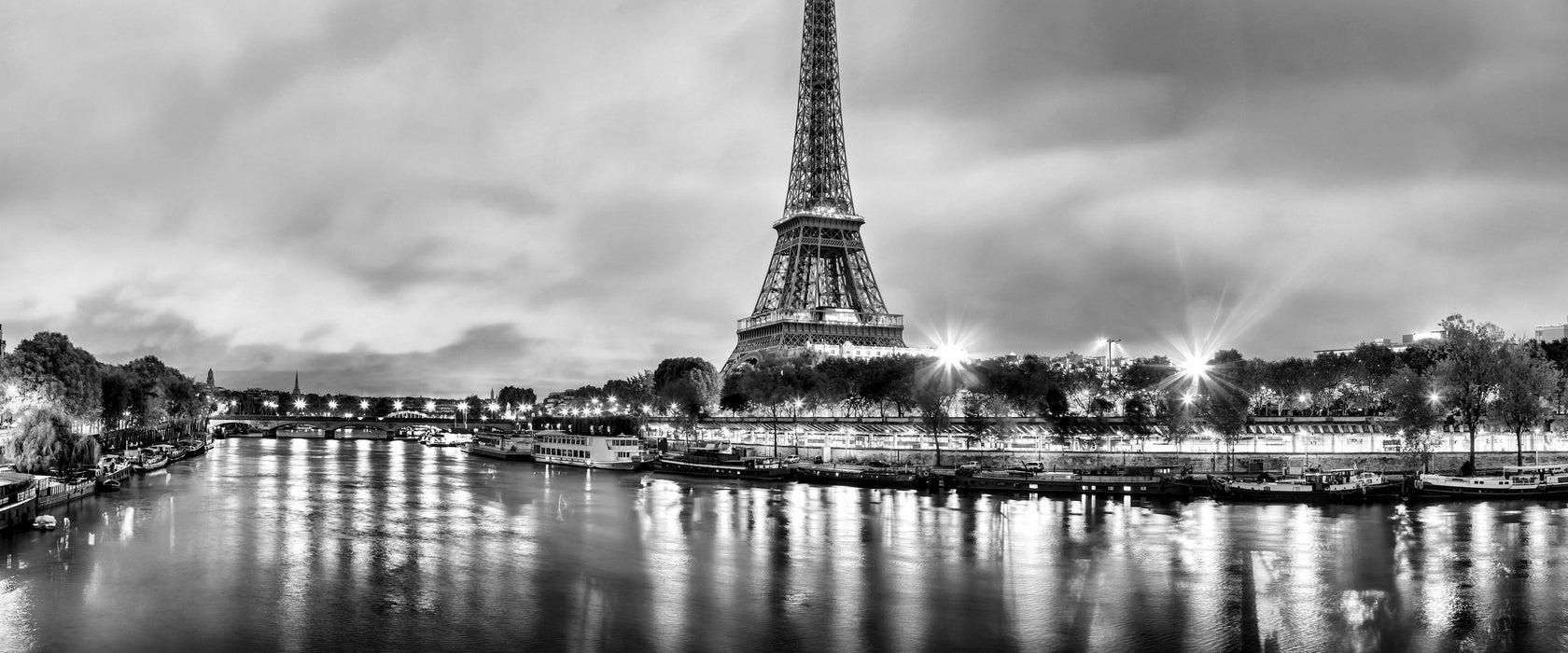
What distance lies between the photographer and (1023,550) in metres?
50.8

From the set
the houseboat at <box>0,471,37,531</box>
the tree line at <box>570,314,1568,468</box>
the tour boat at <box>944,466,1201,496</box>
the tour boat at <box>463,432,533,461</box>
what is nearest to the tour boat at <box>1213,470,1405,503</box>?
the tour boat at <box>944,466,1201,496</box>

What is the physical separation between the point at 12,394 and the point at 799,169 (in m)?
93.9

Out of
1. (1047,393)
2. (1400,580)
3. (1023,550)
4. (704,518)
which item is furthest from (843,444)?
(1400,580)

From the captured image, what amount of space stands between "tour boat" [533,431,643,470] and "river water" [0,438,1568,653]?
38.1 m

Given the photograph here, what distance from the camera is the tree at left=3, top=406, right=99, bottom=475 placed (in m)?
77.4

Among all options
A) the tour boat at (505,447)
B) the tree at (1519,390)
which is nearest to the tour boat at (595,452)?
the tour boat at (505,447)

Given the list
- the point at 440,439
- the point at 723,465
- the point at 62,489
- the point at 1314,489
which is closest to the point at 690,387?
the point at 723,465

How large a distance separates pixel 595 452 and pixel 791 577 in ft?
231

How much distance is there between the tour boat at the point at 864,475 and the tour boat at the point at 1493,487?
32344mm

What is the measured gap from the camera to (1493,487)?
231ft

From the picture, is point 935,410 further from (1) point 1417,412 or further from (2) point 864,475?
(1) point 1417,412

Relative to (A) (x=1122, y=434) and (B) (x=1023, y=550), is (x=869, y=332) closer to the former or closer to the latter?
(A) (x=1122, y=434)

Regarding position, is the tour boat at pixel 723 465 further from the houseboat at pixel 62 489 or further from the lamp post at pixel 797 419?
the houseboat at pixel 62 489

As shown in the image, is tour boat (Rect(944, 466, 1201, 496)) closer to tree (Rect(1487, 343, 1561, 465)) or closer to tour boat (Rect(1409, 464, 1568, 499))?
tour boat (Rect(1409, 464, 1568, 499))
